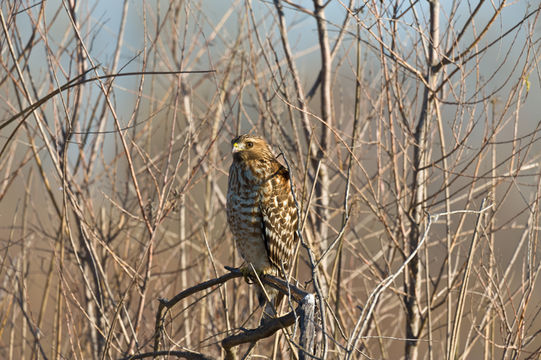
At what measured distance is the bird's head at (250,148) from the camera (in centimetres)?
380

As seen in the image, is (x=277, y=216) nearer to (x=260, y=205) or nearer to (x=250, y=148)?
(x=260, y=205)

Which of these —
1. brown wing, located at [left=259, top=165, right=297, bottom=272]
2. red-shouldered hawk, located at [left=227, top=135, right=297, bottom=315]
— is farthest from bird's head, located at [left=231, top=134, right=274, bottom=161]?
brown wing, located at [left=259, top=165, right=297, bottom=272]

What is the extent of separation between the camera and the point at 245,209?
3887mm

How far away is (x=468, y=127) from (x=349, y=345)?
198cm

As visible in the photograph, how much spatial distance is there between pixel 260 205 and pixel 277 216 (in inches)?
4.8

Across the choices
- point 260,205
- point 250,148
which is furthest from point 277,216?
point 250,148

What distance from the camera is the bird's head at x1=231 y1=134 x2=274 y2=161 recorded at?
380 centimetres

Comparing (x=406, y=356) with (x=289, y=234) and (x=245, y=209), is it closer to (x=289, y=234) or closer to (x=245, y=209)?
(x=289, y=234)

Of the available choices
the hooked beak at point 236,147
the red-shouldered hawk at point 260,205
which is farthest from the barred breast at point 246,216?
the hooked beak at point 236,147

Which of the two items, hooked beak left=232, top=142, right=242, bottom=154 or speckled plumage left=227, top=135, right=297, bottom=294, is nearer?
hooked beak left=232, top=142, right=242, bottom=154

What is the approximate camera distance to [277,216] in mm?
3854

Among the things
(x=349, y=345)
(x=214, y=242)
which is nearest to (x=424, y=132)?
(x=214, y=242)

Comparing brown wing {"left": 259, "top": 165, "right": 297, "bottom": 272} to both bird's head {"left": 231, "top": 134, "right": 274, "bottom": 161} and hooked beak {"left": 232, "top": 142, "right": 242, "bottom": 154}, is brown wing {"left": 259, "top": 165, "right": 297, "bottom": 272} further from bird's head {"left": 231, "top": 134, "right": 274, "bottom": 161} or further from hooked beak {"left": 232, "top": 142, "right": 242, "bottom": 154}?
hooked beak {"left": 232, "top": 142, "right": 242, "bottom": 154}

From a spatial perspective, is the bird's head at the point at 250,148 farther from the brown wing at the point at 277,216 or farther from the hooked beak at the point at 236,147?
the brown wing at the point at 277,216
